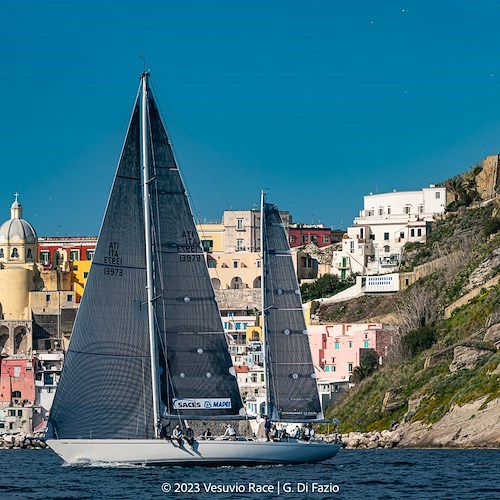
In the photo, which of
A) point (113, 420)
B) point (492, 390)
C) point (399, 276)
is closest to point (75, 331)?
point (113, 420)

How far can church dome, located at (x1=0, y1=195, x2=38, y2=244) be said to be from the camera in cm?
13975

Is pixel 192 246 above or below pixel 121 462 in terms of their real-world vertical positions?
above

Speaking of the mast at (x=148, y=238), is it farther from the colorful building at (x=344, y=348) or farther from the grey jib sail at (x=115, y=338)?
the colorful building at (x=344, y=348)

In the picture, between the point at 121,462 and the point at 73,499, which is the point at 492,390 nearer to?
the point at 121,462

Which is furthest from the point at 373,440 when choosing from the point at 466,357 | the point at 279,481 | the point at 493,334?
the point at 279,481

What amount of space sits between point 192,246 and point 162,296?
1786 mm

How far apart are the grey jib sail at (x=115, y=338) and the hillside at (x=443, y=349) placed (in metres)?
22.2

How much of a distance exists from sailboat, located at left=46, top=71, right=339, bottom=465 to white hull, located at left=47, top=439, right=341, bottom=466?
29 millimetres

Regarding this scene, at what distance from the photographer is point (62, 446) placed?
49.6 m

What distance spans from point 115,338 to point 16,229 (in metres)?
92.2

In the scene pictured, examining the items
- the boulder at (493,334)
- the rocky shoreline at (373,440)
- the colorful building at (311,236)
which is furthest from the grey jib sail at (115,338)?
the colorful building at (311,236)

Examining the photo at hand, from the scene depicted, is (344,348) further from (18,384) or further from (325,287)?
(325,287)

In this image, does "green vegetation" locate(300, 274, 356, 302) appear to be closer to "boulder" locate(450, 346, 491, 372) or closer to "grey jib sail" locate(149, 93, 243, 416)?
"boulder" locate(450, 346, 491, 372)

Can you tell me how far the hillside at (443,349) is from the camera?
72188mm
